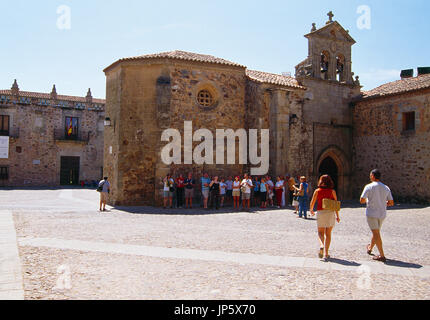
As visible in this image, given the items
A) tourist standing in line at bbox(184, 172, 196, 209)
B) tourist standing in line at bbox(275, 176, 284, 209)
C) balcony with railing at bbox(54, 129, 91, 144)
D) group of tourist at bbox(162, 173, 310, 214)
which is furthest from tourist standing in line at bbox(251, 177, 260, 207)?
balcony with railing at bbox(54, 129, 91, 144)

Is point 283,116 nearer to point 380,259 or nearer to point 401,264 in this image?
point 380,259

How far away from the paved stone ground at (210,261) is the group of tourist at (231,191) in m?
4.17

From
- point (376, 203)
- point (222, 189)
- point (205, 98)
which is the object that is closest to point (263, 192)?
point (222, 189)

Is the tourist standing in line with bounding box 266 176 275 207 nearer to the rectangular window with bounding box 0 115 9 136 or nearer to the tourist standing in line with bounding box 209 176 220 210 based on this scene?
the tourist standing in line with bounding box 209 176 220 210

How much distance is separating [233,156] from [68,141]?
59.2 ft

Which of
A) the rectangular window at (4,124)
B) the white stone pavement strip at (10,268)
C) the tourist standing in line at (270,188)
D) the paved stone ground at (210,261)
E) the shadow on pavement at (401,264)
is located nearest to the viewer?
the white stone pavement strip at (10,268)

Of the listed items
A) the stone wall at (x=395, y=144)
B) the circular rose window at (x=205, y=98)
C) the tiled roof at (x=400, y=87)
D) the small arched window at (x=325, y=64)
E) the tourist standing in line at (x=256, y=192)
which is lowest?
the tourist standing in line at (x=256, y=192)

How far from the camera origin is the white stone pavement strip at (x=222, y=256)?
5635mm

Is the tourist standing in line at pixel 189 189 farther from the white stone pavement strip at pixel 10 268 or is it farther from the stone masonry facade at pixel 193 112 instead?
the white stone pavement strip at pixel 10 268

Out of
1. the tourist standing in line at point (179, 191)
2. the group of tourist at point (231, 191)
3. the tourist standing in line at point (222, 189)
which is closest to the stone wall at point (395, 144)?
the group of tourist at point (231, 191)

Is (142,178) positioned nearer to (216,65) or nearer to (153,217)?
(153,217)

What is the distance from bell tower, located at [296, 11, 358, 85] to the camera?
19.4m

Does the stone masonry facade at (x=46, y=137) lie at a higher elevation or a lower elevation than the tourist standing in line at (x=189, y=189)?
higher

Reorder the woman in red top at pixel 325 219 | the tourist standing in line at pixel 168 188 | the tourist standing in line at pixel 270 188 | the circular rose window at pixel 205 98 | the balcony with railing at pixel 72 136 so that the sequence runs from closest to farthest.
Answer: the woman in red top at pixel 325 219, the tourist standing in line at pixel 168 188, the tourist standing in line at pixel 270 188, the circular rose window at pixel 205 98, the balcony with railing at pixel 72 136
